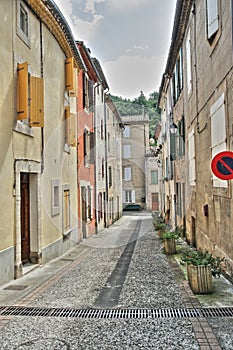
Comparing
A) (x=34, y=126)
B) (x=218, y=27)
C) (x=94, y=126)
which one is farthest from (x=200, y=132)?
(x=94, y=126)

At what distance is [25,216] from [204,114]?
556 cm

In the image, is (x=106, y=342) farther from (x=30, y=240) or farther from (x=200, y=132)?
(x=200, y=132)

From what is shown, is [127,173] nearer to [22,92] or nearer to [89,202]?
[89,202]

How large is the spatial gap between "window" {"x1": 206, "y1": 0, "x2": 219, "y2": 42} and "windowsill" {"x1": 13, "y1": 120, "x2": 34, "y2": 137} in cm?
482

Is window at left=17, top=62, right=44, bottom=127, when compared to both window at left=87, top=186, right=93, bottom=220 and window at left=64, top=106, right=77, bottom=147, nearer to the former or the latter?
window at left=64, top=106, right=77, bottom=147

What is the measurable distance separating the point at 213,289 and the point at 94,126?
572 inches

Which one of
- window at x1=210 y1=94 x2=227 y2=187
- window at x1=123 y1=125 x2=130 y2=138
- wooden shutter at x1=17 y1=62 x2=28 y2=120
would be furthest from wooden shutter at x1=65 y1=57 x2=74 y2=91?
window at x1=123 y1=125 x2=130 y2=138

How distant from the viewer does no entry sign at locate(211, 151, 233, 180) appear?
5895 millimetres

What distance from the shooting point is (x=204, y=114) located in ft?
33.1

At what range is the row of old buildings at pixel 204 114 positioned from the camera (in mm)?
7387

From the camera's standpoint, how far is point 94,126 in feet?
66.1

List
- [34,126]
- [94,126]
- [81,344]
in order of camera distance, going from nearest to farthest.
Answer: [81,344]
[34,126]
[94,126]

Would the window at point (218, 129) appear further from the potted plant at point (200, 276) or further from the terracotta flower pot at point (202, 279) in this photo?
the terracotta flower pot at point (202, 279)

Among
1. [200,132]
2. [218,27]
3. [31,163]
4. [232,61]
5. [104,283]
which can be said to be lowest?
[104,283]
